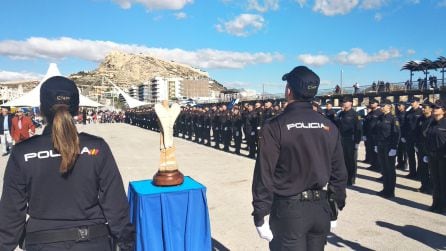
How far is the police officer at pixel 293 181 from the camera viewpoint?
2.69 meters

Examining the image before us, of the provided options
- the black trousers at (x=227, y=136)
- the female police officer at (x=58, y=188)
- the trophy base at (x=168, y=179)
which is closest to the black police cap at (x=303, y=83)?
the female police officer at (x=58, y=188)

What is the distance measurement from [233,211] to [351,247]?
2.27 metres

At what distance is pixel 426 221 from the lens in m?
6.08

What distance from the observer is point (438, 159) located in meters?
6.64

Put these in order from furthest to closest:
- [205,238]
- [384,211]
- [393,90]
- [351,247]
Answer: [393,90] → [384,211] → [351,247] → [205,238]

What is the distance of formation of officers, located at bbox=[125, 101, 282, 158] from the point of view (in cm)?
1385

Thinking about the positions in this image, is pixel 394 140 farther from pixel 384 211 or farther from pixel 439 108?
pixel 384 211

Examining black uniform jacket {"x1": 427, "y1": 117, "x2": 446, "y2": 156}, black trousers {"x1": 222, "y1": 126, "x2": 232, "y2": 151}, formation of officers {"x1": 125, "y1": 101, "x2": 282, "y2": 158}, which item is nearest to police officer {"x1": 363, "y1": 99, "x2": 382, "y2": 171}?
black uniform jacket {"x1": 427, "y1": 117, "x2": 446, "y2": 156}

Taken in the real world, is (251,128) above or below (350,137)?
below

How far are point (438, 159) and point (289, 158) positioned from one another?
5062 mm

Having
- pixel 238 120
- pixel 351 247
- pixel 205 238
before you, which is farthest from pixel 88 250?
pixel 238 120

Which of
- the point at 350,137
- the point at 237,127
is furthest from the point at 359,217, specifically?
the point at 237,127

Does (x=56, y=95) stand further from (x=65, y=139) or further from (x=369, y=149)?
(x=369, y=149)

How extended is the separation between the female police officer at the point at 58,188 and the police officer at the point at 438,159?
6027mm
